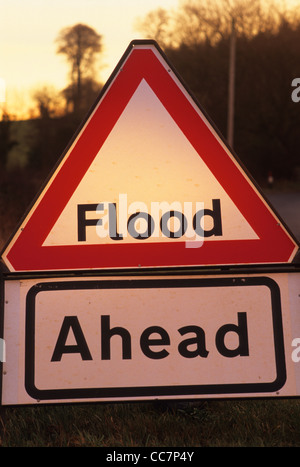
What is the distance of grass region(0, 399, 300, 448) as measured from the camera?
227cm

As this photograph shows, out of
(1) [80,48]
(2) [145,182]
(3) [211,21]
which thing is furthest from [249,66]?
(2) [145,182]

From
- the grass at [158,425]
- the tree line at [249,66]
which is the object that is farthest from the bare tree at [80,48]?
the grass at [158,425]

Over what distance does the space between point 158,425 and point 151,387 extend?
0.38m

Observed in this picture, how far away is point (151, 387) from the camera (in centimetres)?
215

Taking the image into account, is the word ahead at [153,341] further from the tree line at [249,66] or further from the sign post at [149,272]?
the tree line at [249,66]

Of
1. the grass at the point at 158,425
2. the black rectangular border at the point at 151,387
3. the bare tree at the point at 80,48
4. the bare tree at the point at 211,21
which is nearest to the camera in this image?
the black rectangular border at the point at 151,387

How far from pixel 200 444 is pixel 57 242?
983mm

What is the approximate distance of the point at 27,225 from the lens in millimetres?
2203

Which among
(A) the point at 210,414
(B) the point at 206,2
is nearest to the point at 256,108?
(B) the point at 206,2

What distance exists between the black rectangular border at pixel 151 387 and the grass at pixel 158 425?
159 mm

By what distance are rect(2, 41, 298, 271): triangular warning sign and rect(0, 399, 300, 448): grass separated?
0.63 meters

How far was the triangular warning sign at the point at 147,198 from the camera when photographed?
216cm
